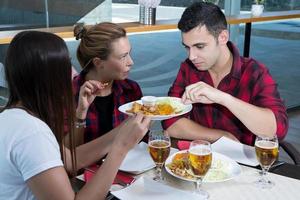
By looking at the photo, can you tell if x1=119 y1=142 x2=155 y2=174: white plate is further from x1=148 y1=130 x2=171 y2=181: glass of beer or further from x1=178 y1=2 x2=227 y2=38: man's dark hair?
x1=178 y1=2 x2=227 y2=38: man's dark hair

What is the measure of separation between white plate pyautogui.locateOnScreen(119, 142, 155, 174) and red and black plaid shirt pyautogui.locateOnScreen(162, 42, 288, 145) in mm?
383

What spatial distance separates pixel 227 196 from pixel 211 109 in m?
0.79

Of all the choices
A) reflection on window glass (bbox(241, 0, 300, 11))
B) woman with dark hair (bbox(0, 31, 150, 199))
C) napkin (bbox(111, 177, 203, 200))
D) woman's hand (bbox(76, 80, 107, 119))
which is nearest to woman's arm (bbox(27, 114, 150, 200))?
woman with dark hair (bbox(0, 31, 150, 199))

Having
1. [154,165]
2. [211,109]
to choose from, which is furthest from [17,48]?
[211,109]

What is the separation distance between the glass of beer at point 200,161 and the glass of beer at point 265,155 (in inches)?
8.0

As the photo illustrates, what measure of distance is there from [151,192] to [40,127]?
1.33ft

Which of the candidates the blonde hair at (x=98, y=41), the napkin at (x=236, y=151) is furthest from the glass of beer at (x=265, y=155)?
the blonde hair at (x=98, y=41)

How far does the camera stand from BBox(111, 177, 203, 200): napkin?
1241 millimetres

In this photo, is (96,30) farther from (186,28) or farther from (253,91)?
(253,91)

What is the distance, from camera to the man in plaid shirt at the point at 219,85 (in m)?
1.83

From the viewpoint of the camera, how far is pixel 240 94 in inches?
78.1

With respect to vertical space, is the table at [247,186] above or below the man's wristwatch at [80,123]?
below

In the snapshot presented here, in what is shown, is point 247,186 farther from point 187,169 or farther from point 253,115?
point 253,115

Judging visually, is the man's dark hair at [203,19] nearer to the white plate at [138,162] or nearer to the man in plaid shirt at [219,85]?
the man in plaid shirt at [219,85]
